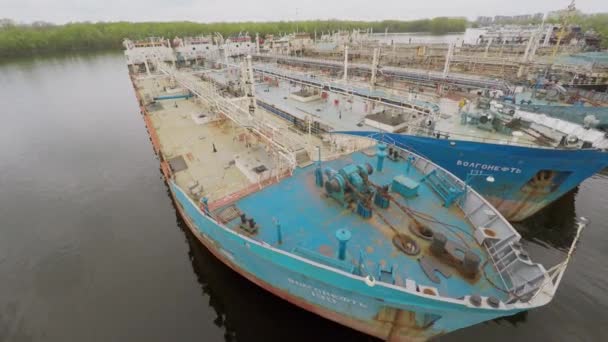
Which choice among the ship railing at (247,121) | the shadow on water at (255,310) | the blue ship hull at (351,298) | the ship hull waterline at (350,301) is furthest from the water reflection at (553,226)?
the ship railing at (247,121)

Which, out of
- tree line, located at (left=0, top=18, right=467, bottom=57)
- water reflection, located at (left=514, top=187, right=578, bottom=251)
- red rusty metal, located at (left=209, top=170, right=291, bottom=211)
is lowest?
water reflection, located at (left=514, top=187, right=578, bottom=251)

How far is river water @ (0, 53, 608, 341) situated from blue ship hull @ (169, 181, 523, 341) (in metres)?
2.13

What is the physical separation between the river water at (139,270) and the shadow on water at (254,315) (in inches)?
1.8

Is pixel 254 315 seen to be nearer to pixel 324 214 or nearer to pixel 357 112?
pixel 324 214

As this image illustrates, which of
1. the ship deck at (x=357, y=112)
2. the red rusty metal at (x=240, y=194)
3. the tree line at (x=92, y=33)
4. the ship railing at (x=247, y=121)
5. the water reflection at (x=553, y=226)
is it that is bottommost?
the water reflection at (x=553, y=226)

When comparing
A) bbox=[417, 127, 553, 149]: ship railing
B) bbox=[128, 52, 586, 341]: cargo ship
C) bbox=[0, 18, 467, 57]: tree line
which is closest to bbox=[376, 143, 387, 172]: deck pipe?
bbox=[128, 52, 586, 341]: cargo ship

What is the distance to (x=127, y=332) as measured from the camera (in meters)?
10.5

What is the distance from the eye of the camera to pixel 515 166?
561 inches

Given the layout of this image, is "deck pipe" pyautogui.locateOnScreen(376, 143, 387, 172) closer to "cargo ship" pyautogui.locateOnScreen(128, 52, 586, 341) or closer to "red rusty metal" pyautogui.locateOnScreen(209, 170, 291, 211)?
"cargo ship" pyautogui.locateOnScreen(128, 52, 586, 341)

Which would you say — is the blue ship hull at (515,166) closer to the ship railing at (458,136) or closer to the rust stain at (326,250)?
the ship railing at (458,136)

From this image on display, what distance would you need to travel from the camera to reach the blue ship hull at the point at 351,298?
276 inches

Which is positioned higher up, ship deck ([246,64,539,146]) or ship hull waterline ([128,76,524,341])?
ship deck ([246,64,539,146])

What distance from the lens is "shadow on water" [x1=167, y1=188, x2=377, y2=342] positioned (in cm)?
1047

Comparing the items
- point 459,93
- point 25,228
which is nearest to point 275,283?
point 25,228
